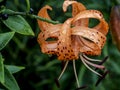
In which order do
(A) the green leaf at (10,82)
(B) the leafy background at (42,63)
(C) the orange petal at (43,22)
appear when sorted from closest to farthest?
(A) the green leaf at (10,82), (C) the orange petal at (43,22), (B) the leafy background at (42,63)

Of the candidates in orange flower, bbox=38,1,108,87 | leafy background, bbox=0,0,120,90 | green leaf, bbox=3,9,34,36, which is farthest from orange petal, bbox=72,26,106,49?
leafy background, bbox=0,0,120,90

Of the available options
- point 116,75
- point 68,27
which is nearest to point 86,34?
point 68,27

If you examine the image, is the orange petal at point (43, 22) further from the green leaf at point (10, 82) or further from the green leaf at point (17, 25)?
the green leaf at point (10, 82)

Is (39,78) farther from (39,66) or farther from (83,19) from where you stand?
(83,19)

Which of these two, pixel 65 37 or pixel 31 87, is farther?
pixel 31 87

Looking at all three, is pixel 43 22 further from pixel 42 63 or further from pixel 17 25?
pixel 42 63

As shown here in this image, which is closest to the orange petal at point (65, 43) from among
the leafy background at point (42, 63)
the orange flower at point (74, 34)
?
the orange flower at point (74, 34)
